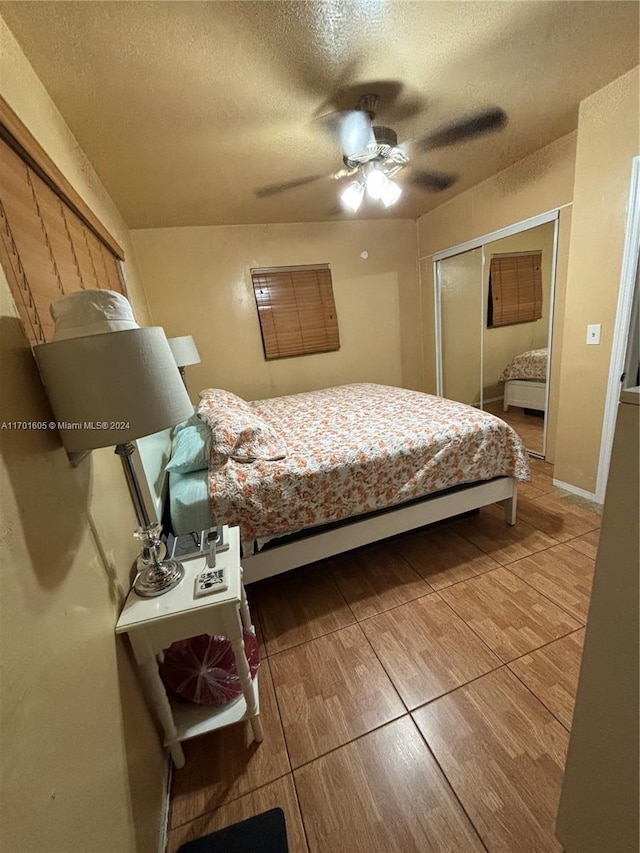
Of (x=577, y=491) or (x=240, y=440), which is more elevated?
(x=240, y=440)

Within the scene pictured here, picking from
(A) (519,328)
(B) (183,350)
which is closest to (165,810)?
(B) (183,350)

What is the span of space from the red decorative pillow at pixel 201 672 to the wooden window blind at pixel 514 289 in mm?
3234

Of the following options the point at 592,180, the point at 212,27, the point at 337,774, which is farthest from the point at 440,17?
the point at 337,774

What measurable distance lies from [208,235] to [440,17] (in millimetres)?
2502

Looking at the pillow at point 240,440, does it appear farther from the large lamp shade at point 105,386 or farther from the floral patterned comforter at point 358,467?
the large lamp shade at point 105,386

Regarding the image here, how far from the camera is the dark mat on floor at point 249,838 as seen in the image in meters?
0.94

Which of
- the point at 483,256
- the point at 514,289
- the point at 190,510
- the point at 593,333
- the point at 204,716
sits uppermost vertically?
the point at 483,256

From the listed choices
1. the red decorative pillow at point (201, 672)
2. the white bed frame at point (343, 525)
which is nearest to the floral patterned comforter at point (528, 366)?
the white bed frame at point (343, 525)

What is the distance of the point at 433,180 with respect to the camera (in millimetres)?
2748

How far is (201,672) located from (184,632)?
0.29 metres

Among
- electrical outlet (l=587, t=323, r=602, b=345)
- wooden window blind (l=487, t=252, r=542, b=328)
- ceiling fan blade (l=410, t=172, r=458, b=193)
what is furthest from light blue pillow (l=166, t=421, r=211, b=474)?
wooden window blind (l=487, t=252, r=542, b=328)

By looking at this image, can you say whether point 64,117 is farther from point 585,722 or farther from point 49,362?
point 585,722

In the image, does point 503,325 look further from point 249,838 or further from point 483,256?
point 249,838

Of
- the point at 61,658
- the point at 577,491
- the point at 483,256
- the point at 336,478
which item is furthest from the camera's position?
the point at 483,256
